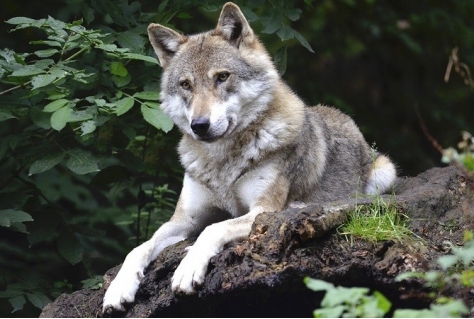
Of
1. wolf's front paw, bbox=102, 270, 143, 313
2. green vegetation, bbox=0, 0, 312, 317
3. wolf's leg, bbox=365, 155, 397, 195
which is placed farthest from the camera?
wolf's leg, bbox=365, 155, 397, 195

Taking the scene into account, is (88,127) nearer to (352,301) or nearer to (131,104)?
(131,104)

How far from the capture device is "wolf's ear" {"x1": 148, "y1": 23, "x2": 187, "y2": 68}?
6.34 m

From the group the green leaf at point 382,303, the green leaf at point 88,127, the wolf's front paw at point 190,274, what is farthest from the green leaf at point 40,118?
the green leaf at point 382,303

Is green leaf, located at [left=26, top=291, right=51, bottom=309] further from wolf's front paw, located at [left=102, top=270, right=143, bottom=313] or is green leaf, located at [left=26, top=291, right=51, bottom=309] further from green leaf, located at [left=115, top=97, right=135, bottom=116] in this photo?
green leaf, located at [left=115, top=97, right=135, bottom=116]

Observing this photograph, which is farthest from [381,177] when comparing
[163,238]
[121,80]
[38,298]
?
[38,298]

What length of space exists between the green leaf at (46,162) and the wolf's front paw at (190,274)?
70.3 inches

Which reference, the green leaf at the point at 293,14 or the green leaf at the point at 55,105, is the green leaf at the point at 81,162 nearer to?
the green leaf at the point at 55,105

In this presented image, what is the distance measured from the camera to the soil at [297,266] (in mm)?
4590

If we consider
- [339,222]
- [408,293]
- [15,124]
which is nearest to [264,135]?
[339,222]

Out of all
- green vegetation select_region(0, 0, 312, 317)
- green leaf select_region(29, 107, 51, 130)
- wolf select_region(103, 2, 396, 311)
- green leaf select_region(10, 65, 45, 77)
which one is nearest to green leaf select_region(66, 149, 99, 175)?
green vegetation select_region(0, 0, 312, 317)

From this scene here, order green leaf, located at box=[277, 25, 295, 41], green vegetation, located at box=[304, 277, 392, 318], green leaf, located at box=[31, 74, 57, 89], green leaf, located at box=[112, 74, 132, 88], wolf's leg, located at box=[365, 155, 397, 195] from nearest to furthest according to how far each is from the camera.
A: green vegetation, located at box=[304, 277, 392, 318] < green leaf, located at box=[31, 74, 57, 89] < green leaf, located at box=[112, 74, 132, 88] < green leaf, located at box=[277, 25, 295, 41] < wolf's leg, located at box=[365, 155, 397, 195]

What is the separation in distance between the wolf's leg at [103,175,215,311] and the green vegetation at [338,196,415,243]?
140cm

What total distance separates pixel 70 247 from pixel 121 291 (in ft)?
6.05

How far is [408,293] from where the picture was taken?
452 centimetres
